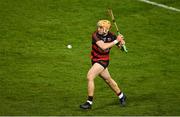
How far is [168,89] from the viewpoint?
53.5 feet

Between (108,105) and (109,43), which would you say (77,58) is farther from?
(109,43)

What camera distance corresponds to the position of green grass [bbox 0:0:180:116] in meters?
15.0

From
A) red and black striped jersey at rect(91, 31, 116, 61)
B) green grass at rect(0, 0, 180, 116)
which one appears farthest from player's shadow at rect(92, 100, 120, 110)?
red and black striped jersey at rect(91, 31, 116, 61)

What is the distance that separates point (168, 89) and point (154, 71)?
1.67m

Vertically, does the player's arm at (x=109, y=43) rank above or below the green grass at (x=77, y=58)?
above

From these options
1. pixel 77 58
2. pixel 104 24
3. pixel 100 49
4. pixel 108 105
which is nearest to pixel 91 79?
pixel 100 49

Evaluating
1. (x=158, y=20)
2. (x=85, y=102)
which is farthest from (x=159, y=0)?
(x=85, y=102)

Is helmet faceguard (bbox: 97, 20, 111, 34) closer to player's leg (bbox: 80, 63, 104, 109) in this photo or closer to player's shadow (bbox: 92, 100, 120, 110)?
player's leg (bbox: 80, 63, 104, 109)

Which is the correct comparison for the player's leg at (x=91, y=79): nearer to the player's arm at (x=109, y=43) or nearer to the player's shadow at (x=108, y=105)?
the player's shadow at (x=108, y=105)

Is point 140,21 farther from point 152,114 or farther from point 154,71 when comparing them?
point 152,114

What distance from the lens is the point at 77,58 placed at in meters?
19.1

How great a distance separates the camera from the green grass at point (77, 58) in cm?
1505

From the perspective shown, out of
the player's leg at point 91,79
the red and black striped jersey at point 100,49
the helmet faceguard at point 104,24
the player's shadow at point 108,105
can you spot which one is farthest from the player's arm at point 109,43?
the player's shadow at point 108,105

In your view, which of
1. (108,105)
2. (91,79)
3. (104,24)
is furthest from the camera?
(108,105)
